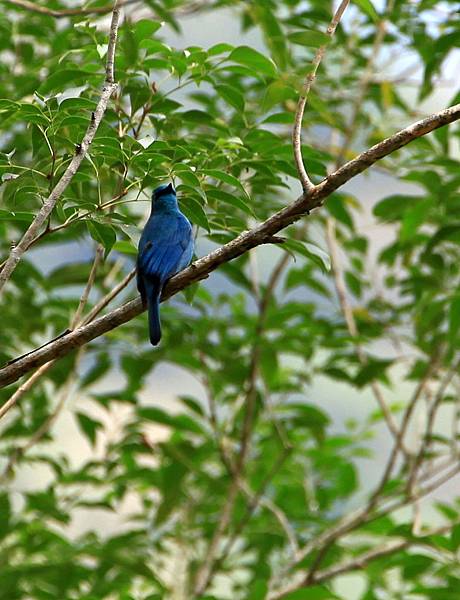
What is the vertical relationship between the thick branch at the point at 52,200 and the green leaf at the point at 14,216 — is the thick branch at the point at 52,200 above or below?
below

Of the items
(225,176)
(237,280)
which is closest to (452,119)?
(225,176)

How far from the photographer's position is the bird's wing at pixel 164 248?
234 centimetres

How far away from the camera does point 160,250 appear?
2.42 metres

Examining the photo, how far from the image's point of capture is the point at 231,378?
413 cm

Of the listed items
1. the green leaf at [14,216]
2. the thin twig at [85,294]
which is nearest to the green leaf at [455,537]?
the thin twig at [85,294]

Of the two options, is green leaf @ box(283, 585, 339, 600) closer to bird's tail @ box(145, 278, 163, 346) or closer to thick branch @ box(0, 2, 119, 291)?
bird's tail @ box(145, 278, 163, 346)

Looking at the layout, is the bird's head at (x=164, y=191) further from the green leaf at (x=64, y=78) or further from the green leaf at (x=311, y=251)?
the green leaf at (x=311, y=251)

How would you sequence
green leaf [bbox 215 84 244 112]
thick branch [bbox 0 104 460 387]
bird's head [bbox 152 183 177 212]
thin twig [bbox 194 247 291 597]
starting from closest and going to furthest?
thick branch [bbox 0 104 460 387] → green leaf [bbox 215 84 244 112] → bird's head [bbox 152 183 177 212] → thin twig [bbox 194 247 291 597]

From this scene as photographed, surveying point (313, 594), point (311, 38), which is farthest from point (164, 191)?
point (313, 594)

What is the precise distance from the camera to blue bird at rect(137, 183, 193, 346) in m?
2.30

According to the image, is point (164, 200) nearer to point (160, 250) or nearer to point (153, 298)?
point (160, 250)

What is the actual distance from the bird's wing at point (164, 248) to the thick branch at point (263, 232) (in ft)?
1.16

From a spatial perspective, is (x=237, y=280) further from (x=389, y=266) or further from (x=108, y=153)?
(x=108, y=153)

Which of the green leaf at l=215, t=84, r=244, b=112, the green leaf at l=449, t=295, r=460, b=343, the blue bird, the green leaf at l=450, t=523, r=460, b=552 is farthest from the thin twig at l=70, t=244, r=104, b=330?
the green leaf at l=450, t=523, r=460, b=552
